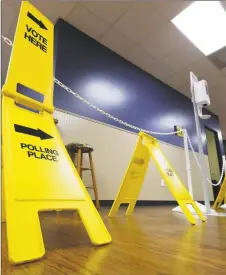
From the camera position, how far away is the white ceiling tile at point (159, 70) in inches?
150

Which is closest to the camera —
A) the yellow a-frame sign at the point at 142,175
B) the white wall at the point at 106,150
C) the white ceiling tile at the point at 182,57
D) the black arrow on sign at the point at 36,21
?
the black arrow on sign at the point at 36,21

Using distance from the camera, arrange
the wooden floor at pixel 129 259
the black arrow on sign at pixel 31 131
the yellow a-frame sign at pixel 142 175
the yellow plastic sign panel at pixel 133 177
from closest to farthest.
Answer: the wooden floor at pixel 129 259, the black arrow on sign at pixel 31 131, the yellow a-frame sign at pixel 142 175, the yellow plastic sign panel at pixel 133 177

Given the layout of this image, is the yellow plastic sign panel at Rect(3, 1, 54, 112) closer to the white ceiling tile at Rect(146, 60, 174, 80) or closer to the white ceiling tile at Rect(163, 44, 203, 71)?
the white ceiling tile at Rect(163, 44, 203, 71)

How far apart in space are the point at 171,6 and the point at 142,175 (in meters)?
2.34

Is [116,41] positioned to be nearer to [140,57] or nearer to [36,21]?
[140,57]

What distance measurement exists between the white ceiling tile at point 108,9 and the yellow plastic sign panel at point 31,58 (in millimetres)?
2040

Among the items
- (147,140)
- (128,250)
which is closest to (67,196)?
(128,250)

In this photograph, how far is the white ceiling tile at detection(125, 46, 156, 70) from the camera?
3.46 metres

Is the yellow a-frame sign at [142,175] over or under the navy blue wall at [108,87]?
under

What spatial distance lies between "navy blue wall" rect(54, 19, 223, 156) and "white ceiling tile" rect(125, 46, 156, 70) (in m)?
0.10

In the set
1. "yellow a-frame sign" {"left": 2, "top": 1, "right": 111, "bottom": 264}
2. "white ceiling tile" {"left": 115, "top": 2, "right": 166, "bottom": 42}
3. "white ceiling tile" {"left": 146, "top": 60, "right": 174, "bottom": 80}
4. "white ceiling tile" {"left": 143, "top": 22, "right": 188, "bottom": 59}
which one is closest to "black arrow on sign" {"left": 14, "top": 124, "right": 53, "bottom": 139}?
"yellow a-frame sign" {"left": 2, "top": 1, "right": 111, "bottom": 264}

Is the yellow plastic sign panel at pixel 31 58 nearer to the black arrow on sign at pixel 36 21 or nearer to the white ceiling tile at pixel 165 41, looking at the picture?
the black arrow on sign at pixel 36 21

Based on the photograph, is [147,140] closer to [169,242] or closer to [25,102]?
[169,242]

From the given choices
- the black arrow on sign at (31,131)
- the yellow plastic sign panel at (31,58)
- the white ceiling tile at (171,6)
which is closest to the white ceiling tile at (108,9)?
the white ceiling tile at (171,6)
